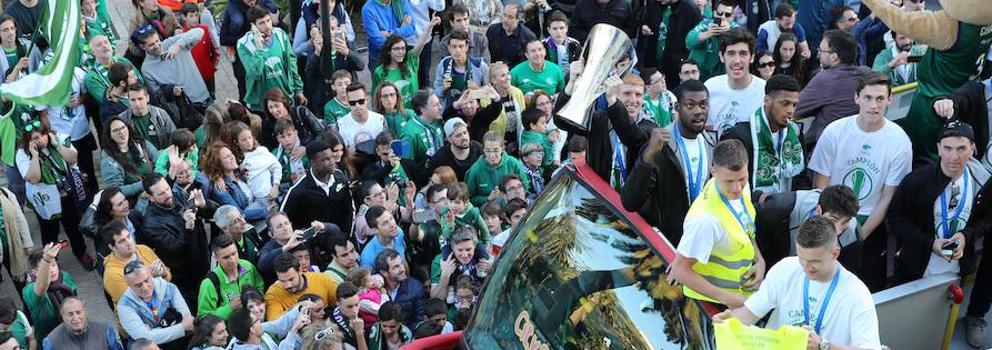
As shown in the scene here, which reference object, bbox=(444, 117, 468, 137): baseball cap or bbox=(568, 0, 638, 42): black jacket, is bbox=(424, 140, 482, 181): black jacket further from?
bbox=(568, 0, 638, 42): black jacket

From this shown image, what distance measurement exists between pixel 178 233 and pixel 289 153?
1243 mm

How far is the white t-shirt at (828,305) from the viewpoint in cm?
444

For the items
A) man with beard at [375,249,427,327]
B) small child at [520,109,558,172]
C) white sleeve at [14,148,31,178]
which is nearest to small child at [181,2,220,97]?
white sleeve at [14,148,31,178]

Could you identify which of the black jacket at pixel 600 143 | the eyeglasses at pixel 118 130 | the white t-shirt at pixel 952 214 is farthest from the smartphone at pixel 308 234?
the white t-shirt at pixel 952 214

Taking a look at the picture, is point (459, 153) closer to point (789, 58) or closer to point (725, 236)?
point (789, 58)

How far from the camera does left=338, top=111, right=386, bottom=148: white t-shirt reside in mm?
9797

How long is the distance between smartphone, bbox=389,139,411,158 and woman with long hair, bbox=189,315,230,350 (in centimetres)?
251

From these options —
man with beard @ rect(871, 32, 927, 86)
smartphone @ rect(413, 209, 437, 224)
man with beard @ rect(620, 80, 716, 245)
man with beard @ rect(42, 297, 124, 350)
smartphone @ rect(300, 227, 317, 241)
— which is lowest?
man with beard @ rect(42, 297, 124, 350)

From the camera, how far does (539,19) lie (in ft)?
42.5

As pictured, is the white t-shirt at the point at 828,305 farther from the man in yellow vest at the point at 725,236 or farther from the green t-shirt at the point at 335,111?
the green t-shirt at the point at 335,111

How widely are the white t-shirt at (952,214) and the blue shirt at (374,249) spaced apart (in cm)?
345

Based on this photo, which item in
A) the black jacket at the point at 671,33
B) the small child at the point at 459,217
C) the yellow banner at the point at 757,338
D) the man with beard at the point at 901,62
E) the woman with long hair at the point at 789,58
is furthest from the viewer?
the black jacket at the point at 671,33

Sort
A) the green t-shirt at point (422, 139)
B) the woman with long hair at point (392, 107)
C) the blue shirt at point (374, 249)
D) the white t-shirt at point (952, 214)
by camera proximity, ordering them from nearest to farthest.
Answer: the white t-shirt at point (952, 214)
the blue shirt at point (374, 249)
the green t-shirt at point (422, 139)
the woman with long hair at point (392, 107)

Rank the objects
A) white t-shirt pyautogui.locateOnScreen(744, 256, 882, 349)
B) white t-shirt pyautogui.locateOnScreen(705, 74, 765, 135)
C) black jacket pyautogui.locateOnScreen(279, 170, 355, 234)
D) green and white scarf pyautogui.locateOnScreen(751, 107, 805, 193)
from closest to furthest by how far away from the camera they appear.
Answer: white t-shirt pyautogui.locateOnScreen(744, 256, 882, 349), green and white scarf pyautogui.locateOnScreen(751, 107, 805, 193), white t-shirt pyautogui.locateOnScreen(705, 74, 765, 135), black jacket pyautogui.locateOnScreen(279, 170, 355, 234)
